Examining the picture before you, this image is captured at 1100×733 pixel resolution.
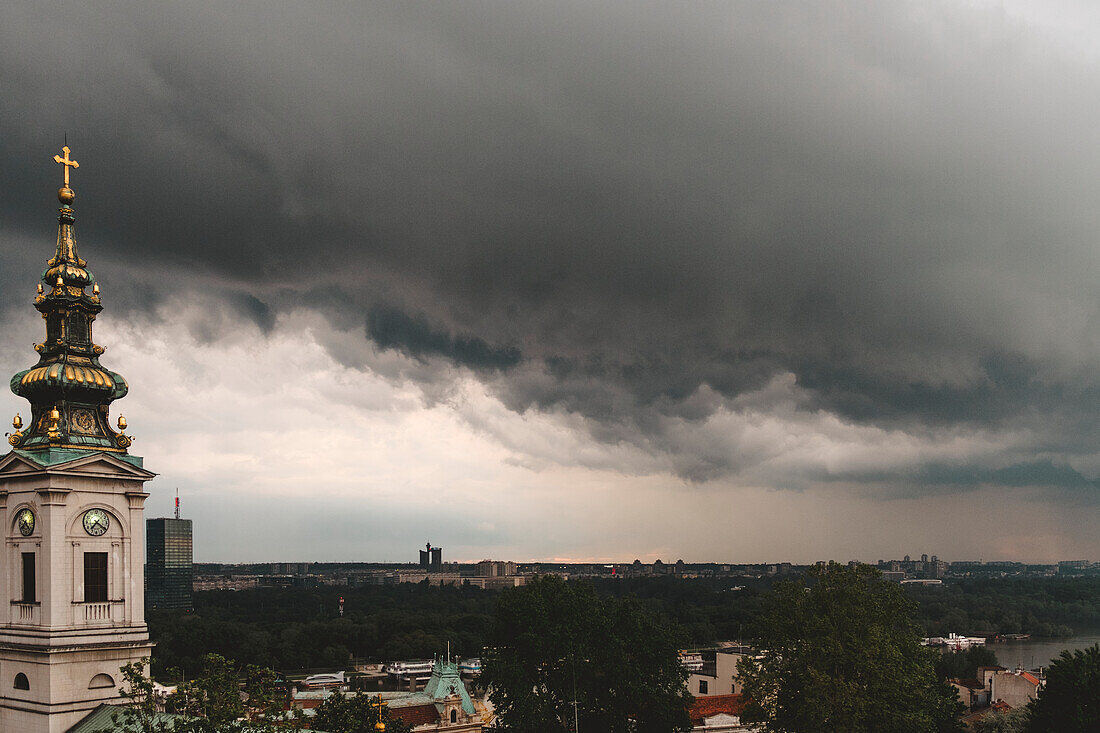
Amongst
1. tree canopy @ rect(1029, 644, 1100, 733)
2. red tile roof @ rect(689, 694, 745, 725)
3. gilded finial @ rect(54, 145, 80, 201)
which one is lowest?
red tile roof @ rect(689, 694, 745, 725)

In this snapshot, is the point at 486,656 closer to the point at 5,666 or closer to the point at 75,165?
the point at 5,666

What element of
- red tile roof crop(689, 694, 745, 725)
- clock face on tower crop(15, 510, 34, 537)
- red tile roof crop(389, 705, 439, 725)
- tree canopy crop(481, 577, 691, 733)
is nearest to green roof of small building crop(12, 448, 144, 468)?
clock face on tower crop(15, 510, 34, 537)

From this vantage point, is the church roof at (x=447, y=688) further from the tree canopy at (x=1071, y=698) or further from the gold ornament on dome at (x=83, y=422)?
the tree canopy at (x=1071, y=698)

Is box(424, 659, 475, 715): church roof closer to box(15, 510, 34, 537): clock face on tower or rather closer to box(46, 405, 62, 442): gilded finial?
box(15, 510, 34, 537): clock face on tower

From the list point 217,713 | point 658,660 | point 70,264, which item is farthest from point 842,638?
point 70,264

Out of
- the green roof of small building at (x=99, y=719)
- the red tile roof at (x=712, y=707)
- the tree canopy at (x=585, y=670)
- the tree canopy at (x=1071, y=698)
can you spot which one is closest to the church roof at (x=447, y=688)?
the tree canopy at (x=585, y=670)

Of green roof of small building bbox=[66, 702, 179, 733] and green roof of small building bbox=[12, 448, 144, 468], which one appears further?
green roof of small building bbox=[12, 448, 144, 468]
